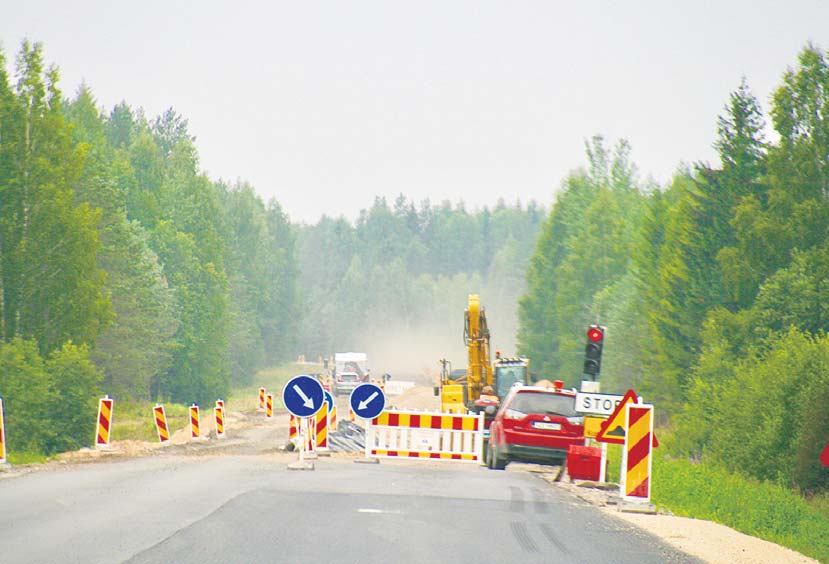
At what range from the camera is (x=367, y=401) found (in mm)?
22250

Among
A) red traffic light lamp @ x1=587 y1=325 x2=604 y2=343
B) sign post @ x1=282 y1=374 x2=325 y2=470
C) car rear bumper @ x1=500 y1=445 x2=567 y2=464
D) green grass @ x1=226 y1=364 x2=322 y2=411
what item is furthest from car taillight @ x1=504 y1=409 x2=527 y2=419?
green grass @ x1=226 y1=364 x2=322 y2=411

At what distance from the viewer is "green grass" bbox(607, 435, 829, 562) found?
16969 millimetres

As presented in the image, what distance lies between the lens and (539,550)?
11.7 metres

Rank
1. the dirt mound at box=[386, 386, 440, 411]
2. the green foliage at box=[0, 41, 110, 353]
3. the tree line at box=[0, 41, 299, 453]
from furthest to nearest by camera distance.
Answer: the dirt mound at box=[386, 386, 440, 411] → the green foliage at box=[0, 41, 110, 353] → the tree line at box=[0, 41, 299, 453]

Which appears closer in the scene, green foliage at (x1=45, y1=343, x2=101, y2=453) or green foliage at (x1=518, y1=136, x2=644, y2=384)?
green foliage at (x1=45, y1=343, x2=101, y2=453)

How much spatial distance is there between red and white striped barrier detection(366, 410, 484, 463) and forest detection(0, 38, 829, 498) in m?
6.59

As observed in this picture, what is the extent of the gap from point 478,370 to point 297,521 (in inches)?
1026

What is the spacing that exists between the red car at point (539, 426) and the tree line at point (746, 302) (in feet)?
15.7

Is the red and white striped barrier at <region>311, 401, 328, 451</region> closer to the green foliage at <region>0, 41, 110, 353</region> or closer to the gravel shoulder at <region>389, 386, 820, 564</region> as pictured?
the gravel shoulder at <region>389, 386, 820, 564</region>

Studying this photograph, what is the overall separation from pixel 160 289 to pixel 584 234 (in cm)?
3850

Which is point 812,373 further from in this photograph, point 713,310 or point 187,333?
point 187,333

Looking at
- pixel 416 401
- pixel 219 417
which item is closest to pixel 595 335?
pixel 219 417

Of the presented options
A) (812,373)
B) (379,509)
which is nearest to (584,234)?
(812,373)

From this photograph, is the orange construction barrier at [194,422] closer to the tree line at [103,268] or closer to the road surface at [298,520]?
the tree line at [103,268]
